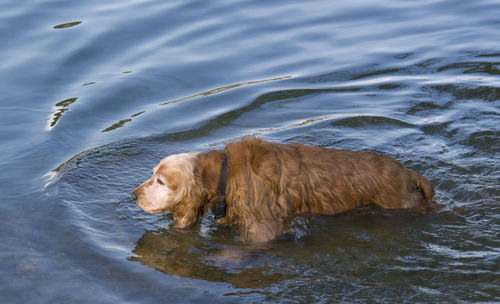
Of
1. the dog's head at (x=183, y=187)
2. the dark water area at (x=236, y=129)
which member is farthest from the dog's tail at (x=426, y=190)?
the dog's head at (x=183, y=187)

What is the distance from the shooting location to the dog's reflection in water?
6266mm

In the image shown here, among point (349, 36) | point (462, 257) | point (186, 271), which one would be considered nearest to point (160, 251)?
point (186, 271)

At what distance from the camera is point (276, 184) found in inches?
266

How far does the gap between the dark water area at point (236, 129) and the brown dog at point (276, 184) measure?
24 cm

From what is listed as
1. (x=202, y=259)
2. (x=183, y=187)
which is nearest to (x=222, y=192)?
(x=183, y=187)

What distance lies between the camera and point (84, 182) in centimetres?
824

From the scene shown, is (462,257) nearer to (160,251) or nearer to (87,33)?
(160,251)

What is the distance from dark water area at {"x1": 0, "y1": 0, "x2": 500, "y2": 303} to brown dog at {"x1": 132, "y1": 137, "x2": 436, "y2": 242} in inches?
9.5

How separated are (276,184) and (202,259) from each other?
1.02m

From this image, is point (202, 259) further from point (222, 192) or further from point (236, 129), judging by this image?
point (236, 129)

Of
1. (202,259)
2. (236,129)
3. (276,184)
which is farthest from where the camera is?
(236,129)

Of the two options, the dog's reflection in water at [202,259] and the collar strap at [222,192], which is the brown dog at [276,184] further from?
the dog's reflection in water at [202,259]

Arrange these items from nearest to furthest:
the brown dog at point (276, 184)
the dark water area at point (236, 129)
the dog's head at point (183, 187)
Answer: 1. the dark water area at point (236, 129)
2. the brown dog at point (276, 184)
3. the dog's head at point (183, 187)

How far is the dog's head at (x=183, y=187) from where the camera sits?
6852mm
